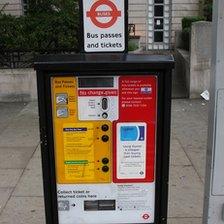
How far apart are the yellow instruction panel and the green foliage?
24.2ft

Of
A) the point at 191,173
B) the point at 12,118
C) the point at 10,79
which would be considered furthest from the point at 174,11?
the point at 191,173

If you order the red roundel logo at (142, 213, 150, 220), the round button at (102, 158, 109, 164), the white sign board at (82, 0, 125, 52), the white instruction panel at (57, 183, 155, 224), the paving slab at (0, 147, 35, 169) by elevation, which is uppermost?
the white sign board at (82, 0, 125, 52)

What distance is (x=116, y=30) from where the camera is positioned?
324 centimetres

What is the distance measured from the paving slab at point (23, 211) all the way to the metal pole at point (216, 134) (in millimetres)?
1808

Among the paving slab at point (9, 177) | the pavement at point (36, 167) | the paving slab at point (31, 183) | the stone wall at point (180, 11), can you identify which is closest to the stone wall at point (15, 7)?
the stone wall at point (180, 11)

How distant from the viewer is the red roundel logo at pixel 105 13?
322cm

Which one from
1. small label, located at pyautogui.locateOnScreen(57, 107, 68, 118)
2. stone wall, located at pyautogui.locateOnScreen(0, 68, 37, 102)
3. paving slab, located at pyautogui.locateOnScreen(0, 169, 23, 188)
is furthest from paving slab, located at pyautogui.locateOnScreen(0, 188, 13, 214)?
stone wall, located at pyautogui.locateOnScreen(0, 68, 37, 102)

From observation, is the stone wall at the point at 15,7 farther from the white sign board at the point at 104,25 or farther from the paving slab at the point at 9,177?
the white sign board at the point at 104,25

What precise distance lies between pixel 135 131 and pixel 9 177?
9.18ft

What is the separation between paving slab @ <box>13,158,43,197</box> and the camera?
505 centimetres

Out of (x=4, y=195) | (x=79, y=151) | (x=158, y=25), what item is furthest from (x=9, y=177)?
(x=158, y=25)

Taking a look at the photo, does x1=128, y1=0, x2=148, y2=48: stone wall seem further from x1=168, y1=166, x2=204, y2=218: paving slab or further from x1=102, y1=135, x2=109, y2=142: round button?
x1=102, y1=135, x2=109, y2=142: round button

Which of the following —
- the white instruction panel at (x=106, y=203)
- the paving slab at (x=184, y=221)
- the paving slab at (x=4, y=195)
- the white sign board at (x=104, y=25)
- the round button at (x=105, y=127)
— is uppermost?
the white sign board at (x=104, y=25)

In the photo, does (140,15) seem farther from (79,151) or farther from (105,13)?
(79,151)
